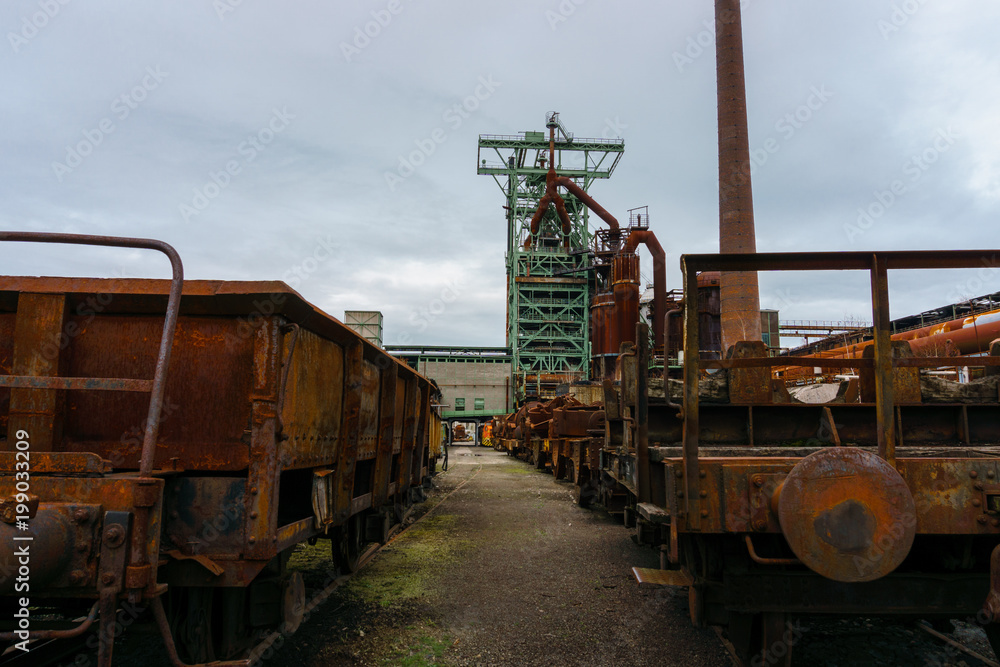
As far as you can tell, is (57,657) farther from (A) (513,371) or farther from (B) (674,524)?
(A) (513,371)

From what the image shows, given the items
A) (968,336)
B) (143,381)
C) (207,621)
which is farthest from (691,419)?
(968,336)

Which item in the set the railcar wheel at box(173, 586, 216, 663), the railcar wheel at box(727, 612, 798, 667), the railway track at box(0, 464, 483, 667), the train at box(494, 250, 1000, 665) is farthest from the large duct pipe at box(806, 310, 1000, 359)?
the railcar wheel at box(173, 586, 216, 663)

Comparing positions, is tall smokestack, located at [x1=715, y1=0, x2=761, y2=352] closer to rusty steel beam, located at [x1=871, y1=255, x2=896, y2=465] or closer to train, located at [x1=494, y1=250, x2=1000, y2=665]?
train, located at [x1=494, y1=250, x2=1000, y2=665]

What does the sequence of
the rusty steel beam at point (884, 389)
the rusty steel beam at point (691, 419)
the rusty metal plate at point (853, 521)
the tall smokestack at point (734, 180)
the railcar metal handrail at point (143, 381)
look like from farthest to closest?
the tall smokestack at point (734, 180) < the rusty steel beam at point (691, 419) < the rusty steel beam at point (884, 389) < the rusty metal plate at point (853, 521) < the railcar metal handrail at point (143, 381)

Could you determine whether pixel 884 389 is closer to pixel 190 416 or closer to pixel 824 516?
pixel 824 516

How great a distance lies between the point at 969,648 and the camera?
11.8 ft

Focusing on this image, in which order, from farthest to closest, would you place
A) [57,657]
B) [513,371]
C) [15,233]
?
[513,371]
[57,657]
[15,233]

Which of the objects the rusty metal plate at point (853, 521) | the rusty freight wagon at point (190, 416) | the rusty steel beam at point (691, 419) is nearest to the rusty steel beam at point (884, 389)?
the rusty metal plate at point (853, 521)

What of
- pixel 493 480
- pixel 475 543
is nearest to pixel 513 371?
pixel 493 480

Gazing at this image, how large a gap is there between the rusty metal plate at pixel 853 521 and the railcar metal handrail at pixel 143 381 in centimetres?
260

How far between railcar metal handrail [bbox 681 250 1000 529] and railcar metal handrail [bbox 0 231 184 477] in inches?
87.2

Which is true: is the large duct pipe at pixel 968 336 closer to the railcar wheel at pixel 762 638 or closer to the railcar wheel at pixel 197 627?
the railcar wheel at pixel 762 638

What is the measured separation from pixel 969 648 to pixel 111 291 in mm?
5421

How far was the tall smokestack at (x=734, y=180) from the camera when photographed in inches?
802
